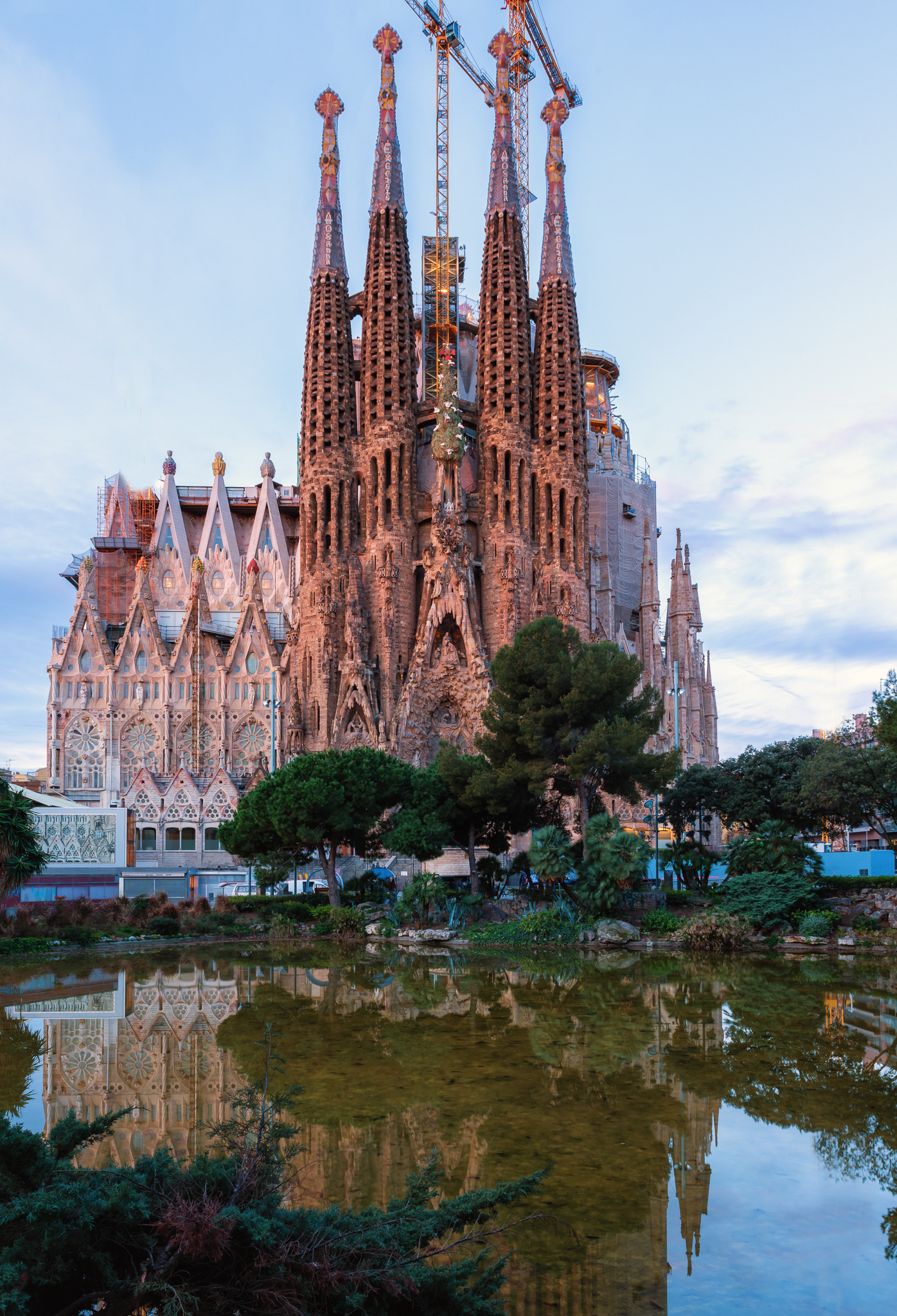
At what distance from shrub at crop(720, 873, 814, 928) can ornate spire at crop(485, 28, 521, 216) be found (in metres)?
38.7

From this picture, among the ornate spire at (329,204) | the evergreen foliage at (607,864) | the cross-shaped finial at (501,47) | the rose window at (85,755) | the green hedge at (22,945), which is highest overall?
the cross-shaped finial at (501,47)

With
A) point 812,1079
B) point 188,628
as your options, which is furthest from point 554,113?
point 812,1079

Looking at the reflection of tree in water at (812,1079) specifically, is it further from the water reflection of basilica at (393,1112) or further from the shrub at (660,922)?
the shrub at (660,922)

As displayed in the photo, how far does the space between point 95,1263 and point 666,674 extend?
5543 centimetres

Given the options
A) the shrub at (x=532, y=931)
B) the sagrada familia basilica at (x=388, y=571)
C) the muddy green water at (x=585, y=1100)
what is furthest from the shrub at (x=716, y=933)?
the sagrada familia basilica at (x=388, y=571)

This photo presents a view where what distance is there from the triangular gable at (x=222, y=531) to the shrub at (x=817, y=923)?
4619 centimetres

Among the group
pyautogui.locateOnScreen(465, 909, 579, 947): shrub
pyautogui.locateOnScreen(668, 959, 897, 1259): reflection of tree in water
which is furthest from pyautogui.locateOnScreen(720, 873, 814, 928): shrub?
pyautogui.locateOnScreen(668, 959, 897, 1259): reflection of tree in water

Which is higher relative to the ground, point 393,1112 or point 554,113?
point 554,113

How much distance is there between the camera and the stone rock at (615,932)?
876 inches

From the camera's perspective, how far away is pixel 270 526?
62125mm

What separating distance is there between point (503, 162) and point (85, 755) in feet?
124

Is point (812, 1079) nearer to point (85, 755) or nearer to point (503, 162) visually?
point (85, 755)

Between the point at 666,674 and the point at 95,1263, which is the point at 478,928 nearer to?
the point at 95,1263

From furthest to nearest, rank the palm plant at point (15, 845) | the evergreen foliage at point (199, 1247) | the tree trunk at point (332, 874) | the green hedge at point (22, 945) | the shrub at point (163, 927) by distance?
the tree trunk at point (332, 874), the shrub at point (163, 927), the green hedge at point (22, 945), the palm plant at point (15, 845), the evergreen foliage at point (199, 1247)
